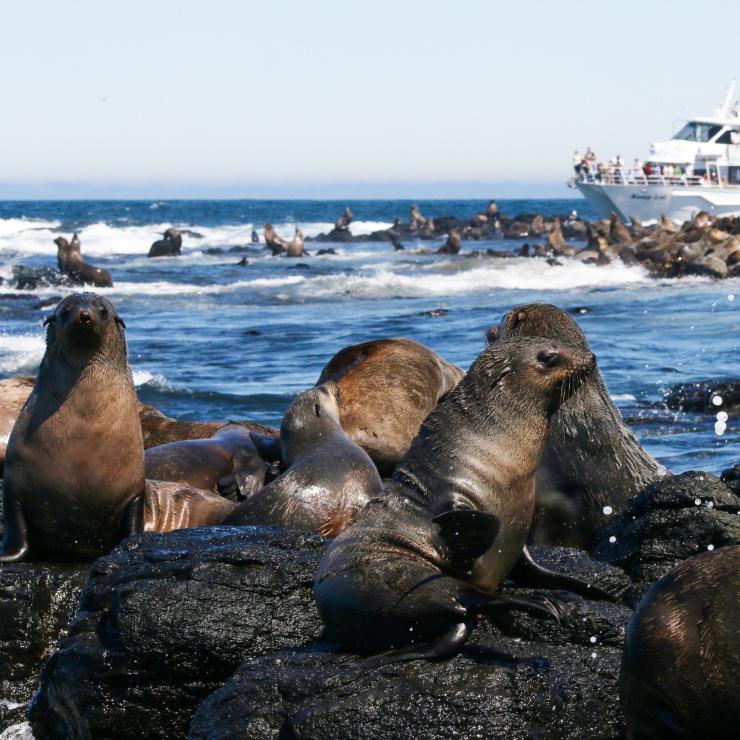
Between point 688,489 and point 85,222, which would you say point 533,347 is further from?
point 85,222

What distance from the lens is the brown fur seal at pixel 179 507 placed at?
665cm

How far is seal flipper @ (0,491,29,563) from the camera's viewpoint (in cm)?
602

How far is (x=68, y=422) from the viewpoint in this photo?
6168 mm

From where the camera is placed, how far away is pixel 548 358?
488cm

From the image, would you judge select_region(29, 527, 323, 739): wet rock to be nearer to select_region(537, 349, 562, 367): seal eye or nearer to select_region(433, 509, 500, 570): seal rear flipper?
select_region(433, 509, 500, 570): seal rear flipper

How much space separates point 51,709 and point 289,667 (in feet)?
3.97

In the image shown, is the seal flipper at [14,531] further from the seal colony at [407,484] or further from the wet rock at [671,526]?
the wet rock at [671,526]

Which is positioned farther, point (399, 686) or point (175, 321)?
point (175, 321)

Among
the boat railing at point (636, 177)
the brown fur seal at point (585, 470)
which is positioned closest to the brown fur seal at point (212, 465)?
the brown fur seal at point (585, 470)

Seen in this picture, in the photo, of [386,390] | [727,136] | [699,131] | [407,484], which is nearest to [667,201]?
[727,136]

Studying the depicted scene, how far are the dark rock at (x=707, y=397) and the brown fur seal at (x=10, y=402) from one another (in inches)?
258

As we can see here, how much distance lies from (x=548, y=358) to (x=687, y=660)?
1.43m

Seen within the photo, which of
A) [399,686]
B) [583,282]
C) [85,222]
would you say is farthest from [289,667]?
[85,222]

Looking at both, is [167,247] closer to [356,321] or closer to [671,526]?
[356,321]
